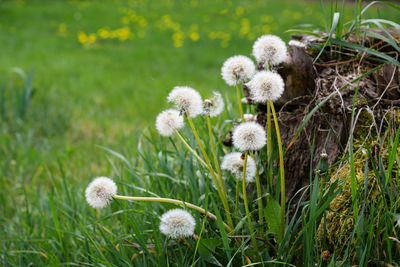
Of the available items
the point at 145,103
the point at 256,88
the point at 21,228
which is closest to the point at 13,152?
the point at 21,228

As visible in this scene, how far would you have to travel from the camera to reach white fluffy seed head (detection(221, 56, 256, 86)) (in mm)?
1397

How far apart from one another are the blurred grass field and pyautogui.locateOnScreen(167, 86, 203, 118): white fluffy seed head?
13 cm

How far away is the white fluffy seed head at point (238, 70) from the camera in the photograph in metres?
1.40

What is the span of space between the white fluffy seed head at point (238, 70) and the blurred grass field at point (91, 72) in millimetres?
104

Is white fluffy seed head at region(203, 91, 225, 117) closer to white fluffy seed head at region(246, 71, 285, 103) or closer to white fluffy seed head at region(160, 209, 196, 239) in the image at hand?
white fluffy seed head at region(246, 71, 285, 103)

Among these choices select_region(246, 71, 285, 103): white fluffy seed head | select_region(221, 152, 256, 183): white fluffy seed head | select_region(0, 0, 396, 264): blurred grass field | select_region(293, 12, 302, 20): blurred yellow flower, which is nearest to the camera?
select_region(246, 71, 285, 103): white fluffy seed head

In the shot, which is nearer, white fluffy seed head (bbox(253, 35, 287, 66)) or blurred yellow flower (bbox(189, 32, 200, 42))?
white fluffy seed head (bbox(253, 35, 287, 66))

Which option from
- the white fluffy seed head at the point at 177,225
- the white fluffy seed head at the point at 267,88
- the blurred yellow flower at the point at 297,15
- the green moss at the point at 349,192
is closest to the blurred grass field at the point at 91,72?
the blurred yellow flower at the point at 297,15

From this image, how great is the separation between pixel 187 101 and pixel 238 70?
21cm

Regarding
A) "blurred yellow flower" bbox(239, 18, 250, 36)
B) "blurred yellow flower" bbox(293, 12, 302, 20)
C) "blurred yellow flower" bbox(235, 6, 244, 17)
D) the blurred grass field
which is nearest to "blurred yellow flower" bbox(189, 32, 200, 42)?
the blurred grass field

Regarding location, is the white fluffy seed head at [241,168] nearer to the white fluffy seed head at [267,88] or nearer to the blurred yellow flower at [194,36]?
the white fluffy seed head at [267,88]

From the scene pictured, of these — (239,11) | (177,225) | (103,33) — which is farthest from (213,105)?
(239,11)

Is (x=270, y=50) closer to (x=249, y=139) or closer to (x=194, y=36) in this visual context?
(x=249, y=139)

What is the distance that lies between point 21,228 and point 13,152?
1.22 metres
